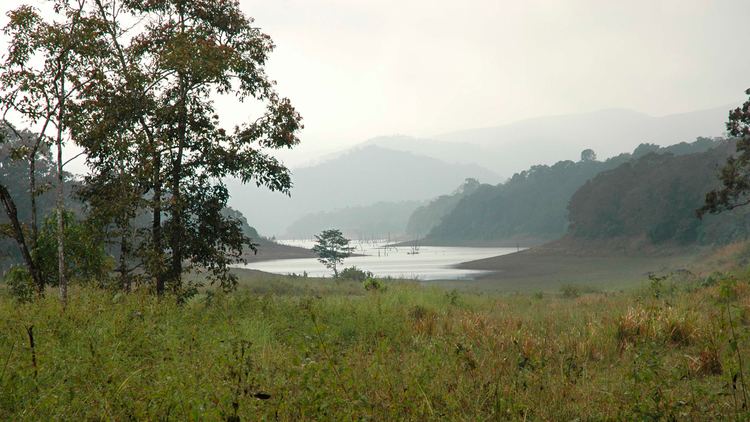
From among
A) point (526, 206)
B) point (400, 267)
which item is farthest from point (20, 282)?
point (526, 206)

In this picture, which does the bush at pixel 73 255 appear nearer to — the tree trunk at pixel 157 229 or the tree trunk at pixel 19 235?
the tree trunk at pixel 19 235

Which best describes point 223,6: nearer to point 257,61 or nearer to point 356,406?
point 257,61

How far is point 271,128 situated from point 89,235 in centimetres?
557

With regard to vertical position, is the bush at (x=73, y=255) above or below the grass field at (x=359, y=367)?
above

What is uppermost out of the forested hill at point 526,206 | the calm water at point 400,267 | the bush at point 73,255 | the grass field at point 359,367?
the forested hill at point 526,206

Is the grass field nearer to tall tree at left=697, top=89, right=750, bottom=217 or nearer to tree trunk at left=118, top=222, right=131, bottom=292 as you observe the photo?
tree trunk at left=118, top=222, right=131, bottom=292

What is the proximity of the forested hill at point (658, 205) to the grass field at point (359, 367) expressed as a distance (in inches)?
2171

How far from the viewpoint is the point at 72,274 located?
16922mm

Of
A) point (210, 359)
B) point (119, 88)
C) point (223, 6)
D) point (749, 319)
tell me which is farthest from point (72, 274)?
point (749, 319)

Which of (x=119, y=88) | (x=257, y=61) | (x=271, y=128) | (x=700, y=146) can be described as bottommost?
(x=271, y=128)

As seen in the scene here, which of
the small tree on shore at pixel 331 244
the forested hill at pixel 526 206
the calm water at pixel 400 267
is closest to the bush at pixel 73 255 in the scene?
the calm water at pixel 400 267

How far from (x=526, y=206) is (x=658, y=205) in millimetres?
65707

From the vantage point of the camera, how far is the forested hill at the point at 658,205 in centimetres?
6304

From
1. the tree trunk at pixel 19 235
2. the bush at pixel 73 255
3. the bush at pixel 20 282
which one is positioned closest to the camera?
the tree trunk at pixel 19 235
